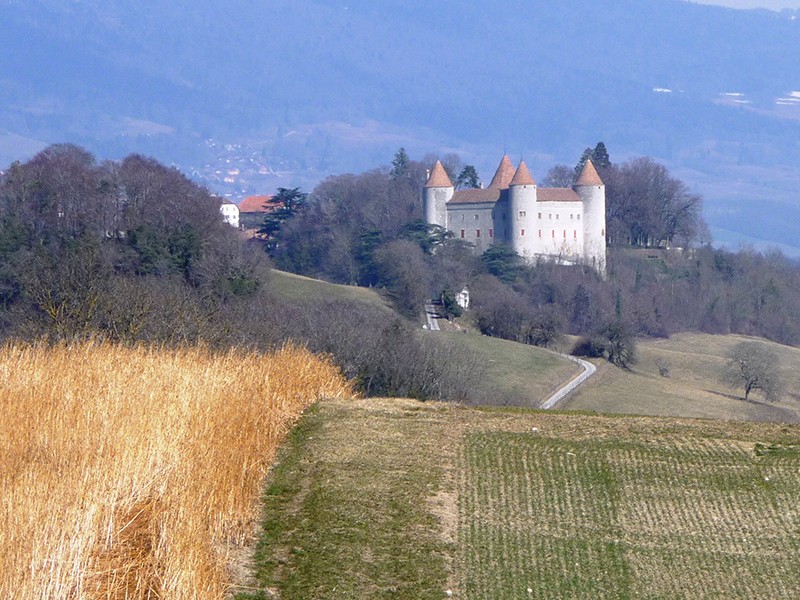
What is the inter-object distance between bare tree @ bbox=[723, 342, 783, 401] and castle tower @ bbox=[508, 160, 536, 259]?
2202 cm

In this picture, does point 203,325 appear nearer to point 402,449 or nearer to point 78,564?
point 402,449

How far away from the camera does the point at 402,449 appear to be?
494 inches

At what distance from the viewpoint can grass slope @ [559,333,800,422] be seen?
41719 millimetres

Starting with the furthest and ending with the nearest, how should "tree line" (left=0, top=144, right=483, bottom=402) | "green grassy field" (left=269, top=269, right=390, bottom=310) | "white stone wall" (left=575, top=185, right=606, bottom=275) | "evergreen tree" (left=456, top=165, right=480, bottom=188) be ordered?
"evergreen tree" (left=456, top=165, right=480, bottom=188) → "white stone wall" (left=575, top=185, right=606, bottom=275) → "green grassy field" (left=269, top=269, right=390, bottom=310) → "tree line" (left=0, top=144, right=483, bottom=402)

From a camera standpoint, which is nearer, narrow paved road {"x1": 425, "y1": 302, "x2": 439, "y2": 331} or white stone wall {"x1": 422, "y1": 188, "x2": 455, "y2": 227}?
narrow paved road {"x1": 425, "y1": 302, "x2": 439, "y2": 331}

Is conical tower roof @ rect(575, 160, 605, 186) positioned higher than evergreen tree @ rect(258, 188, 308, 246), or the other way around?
conical tower roof @ rect(575, 160, 605, 186)

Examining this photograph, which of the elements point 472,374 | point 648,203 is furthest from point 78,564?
point 648,203

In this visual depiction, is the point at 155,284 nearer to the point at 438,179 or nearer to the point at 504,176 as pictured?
the point at 438,179

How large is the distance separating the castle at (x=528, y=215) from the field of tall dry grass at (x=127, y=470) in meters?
62.1

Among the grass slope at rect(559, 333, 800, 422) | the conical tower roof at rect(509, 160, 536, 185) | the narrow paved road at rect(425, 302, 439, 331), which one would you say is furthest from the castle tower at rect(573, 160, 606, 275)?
the narrow paved road at rect(425, 302, 439, 331)

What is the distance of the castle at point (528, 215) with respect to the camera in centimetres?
7494

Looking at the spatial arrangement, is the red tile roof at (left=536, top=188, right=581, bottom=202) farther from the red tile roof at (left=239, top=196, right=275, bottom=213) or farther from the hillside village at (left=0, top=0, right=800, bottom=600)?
the red tile roof at (left=239, top=196, right=275, bottom=213)

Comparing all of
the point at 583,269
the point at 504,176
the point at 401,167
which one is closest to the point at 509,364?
the point at 583,269

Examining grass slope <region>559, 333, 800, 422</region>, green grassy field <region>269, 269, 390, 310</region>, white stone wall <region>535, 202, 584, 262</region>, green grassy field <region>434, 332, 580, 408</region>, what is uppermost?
white stone wall <region>535, 202, 584, 262</region>
